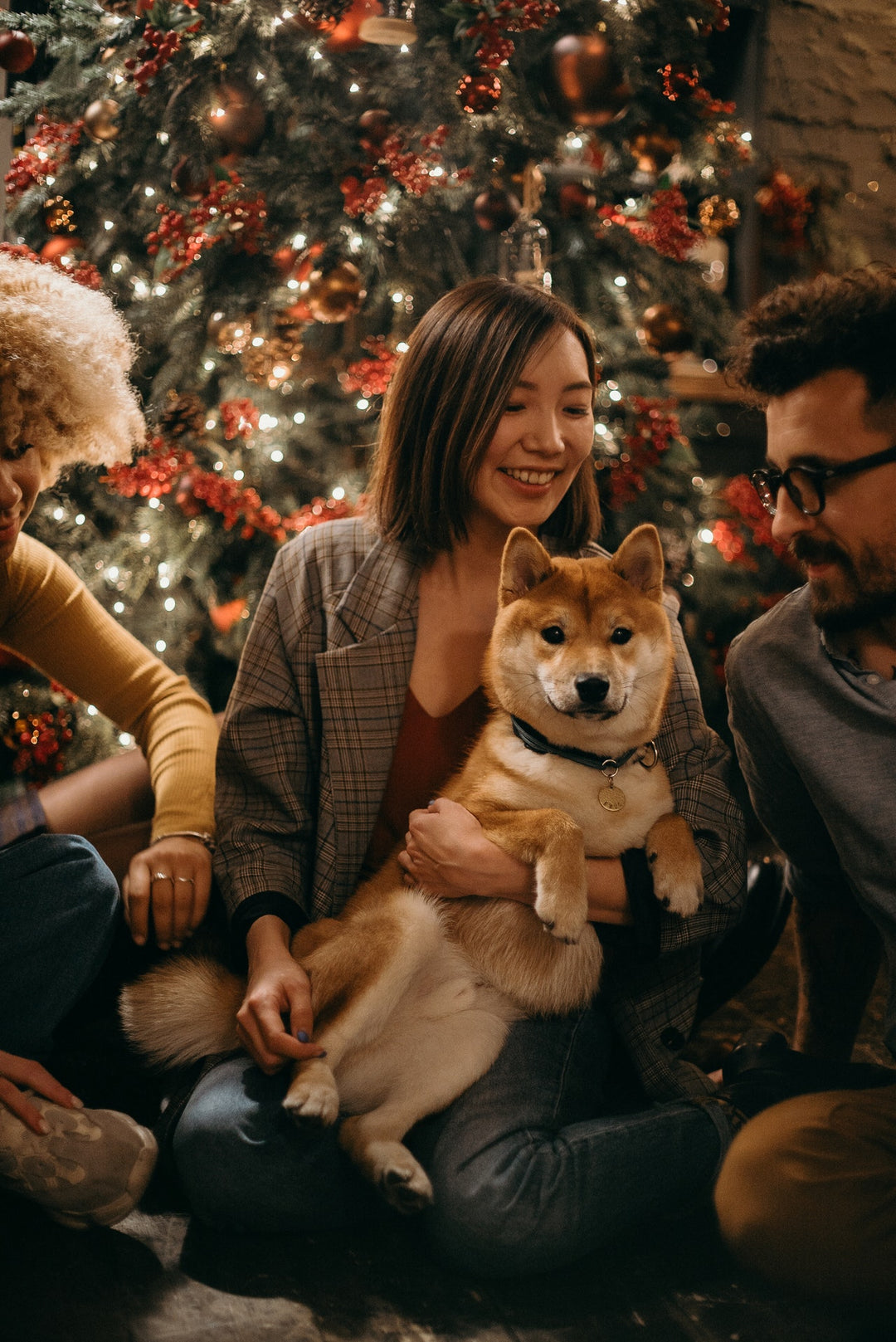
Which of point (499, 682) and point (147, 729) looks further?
point (147, 729)

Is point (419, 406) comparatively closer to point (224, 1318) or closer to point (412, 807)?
point (412, 807)

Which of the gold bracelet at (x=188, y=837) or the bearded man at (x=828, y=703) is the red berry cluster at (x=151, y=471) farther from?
the bearded man at (x=828, y=703)

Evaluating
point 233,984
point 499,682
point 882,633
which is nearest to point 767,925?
point 882,633

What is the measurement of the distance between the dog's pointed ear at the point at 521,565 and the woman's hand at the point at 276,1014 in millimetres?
717

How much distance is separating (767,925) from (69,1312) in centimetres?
143

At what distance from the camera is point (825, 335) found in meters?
1.60

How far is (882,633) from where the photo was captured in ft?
5.37

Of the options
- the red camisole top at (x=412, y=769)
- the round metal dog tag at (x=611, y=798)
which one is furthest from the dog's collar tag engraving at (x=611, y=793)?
the red camisole top at (x=412, y=769)

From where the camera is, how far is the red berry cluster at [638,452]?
2.62m

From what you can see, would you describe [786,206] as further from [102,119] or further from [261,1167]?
[261,1167]

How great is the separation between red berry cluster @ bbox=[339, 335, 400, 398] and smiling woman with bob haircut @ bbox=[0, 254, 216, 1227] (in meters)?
0.70

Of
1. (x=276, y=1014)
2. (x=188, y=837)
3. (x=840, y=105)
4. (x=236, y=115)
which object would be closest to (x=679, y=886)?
(x=276, y=1014)

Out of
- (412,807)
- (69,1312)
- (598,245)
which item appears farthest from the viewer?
(598,245)

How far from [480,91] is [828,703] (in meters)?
1.82
